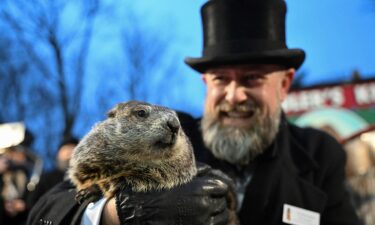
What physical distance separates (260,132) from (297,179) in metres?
0.39

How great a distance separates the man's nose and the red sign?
6820 mm

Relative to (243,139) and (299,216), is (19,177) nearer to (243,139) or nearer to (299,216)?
(243,139)

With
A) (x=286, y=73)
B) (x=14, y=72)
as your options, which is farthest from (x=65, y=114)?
(x=286, y=73)

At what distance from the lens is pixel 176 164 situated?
2.12 metres

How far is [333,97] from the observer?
942 cm

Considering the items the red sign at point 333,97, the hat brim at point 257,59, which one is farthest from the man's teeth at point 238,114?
the red sign at point 333,97

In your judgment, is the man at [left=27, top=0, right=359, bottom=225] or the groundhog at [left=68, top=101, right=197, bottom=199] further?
the man at [left=27, top=0, right=359, bottom=225]

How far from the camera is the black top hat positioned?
279 centimetres

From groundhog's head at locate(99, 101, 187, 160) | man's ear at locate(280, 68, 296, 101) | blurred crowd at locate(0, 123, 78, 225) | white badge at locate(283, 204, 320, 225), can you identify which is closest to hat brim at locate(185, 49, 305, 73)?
man's ear at locate(280, 68, 296, 101)

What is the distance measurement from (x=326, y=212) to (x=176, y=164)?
→ 1.20 meters

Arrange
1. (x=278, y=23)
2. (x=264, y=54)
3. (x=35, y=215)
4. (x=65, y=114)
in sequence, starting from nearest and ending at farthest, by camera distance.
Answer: (x=35, y=215)
(x=264, y=54)
(x=278, y=23)
(x=65, y=114)

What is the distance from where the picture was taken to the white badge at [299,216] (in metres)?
2.56

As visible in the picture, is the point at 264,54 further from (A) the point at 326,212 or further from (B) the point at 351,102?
(B) the point at 351,102

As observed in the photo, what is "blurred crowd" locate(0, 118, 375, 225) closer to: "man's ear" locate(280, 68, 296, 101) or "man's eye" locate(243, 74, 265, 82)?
"man's ear" locate(280, 68, 296, 101)
